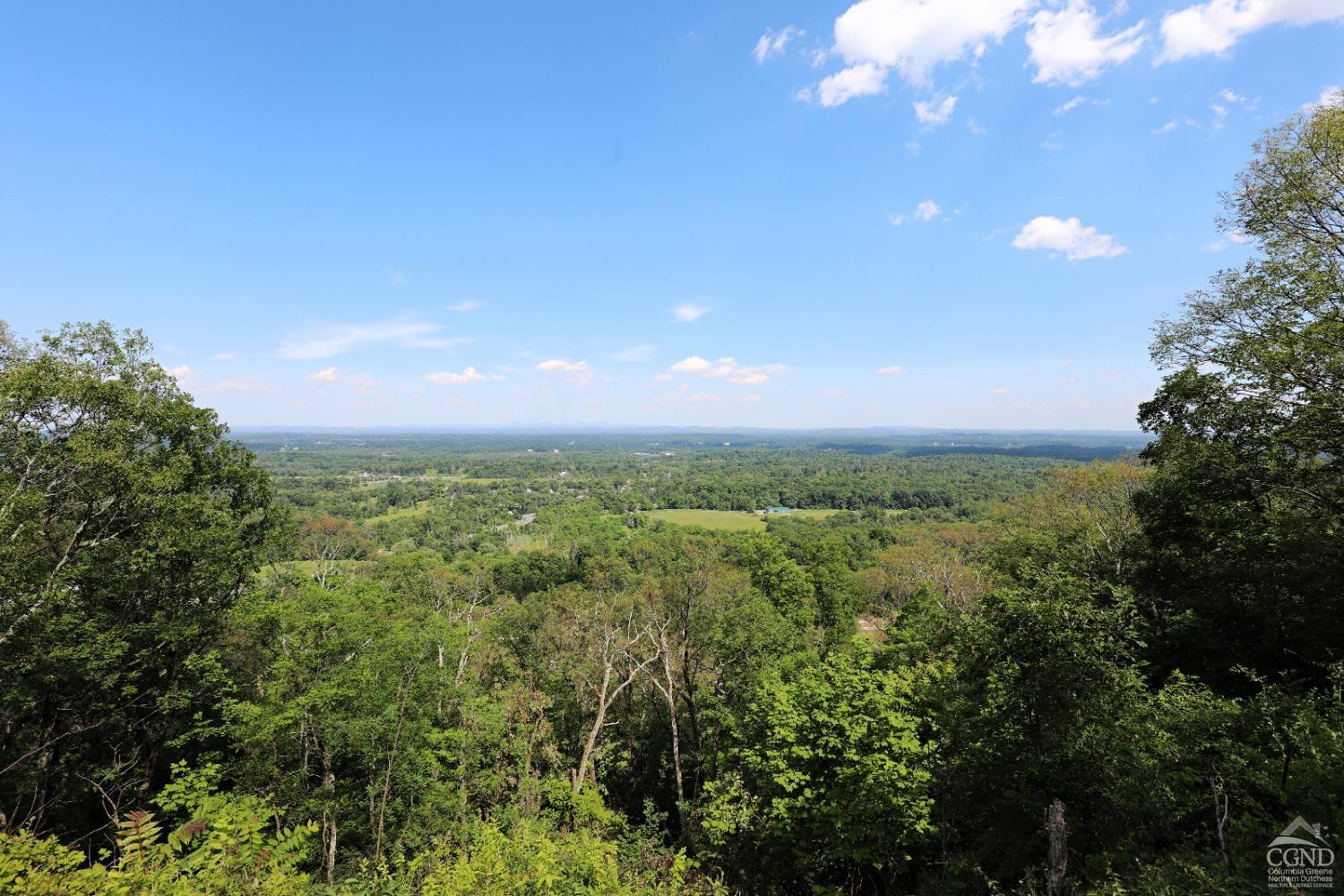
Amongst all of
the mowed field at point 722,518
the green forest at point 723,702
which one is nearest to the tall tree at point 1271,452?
the green forest at point 723,702

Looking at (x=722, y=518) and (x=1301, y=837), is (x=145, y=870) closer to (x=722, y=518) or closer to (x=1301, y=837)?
(x=1301, y=837)

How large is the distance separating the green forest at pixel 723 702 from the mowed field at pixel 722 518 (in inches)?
2899

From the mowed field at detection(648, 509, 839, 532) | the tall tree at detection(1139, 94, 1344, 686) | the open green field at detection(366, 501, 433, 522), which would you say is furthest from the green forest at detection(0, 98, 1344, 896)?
the open green field at detection(366, 501, 433, 522)

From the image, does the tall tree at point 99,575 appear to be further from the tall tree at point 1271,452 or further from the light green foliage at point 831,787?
the tall tree at point 1271,452

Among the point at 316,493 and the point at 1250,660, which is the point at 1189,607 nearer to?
the point at 1250,660

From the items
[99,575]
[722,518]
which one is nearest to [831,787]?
[99,575]

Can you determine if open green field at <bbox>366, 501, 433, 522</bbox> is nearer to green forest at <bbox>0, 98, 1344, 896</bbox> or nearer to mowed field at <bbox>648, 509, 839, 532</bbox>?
mowed field at <bbox>648, 509, 839, 532</bbox>

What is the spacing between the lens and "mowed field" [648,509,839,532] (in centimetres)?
9588

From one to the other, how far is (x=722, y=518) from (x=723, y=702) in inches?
3520

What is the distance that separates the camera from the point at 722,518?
360 ft

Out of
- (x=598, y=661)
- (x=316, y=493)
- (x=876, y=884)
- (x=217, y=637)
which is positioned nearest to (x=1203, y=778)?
(x=876, y=884)

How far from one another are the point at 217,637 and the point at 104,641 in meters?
4.23

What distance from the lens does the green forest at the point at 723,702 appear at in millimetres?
8539

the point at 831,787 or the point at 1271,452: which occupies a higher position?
the point at 1271,452
